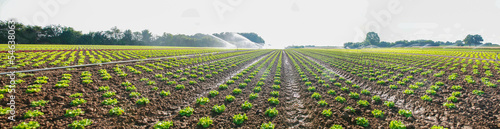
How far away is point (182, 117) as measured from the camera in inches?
321

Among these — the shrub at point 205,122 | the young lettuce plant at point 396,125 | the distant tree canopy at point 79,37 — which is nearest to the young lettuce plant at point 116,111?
the shrub at point 205,122

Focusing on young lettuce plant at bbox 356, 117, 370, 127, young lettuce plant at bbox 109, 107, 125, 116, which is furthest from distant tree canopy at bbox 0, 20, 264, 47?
young lettuce plant at bbox 356, 117, 370, 127

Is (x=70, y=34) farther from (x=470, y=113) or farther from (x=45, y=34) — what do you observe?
(x=470, y=113)

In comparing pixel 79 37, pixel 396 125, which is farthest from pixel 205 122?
pixel 79 37

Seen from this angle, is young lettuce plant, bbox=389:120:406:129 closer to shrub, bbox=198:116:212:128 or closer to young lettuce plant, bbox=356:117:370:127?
young lettuce plant, bbox=356:117:370:127

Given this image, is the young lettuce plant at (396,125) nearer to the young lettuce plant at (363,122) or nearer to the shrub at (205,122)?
the young lettuce plant at (363,122)

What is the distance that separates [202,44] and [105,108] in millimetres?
150226

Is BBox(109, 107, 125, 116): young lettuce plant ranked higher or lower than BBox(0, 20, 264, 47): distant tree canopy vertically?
lower

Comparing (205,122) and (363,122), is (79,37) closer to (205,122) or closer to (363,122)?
(205,122)

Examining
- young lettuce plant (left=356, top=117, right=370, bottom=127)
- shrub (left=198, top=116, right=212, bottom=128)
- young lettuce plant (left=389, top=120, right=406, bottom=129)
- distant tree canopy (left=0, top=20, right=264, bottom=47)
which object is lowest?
shrub (left=198, top=116, right=212, bottom=128)

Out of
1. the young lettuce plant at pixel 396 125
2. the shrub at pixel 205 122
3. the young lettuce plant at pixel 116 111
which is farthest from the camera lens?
the young lettuce plant at pixel 116 111

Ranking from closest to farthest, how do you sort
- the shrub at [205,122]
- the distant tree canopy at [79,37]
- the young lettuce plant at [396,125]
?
the young lettuce plant at [396,125]
the shrub at [205,122]
the distant tree canopy at [79,37]

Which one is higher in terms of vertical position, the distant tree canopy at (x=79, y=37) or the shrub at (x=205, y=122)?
the distant tree canopy at (x=79, y=37)

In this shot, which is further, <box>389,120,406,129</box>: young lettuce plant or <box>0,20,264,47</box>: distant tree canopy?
<box>0,20,264,47</box>: distant tree canopy
